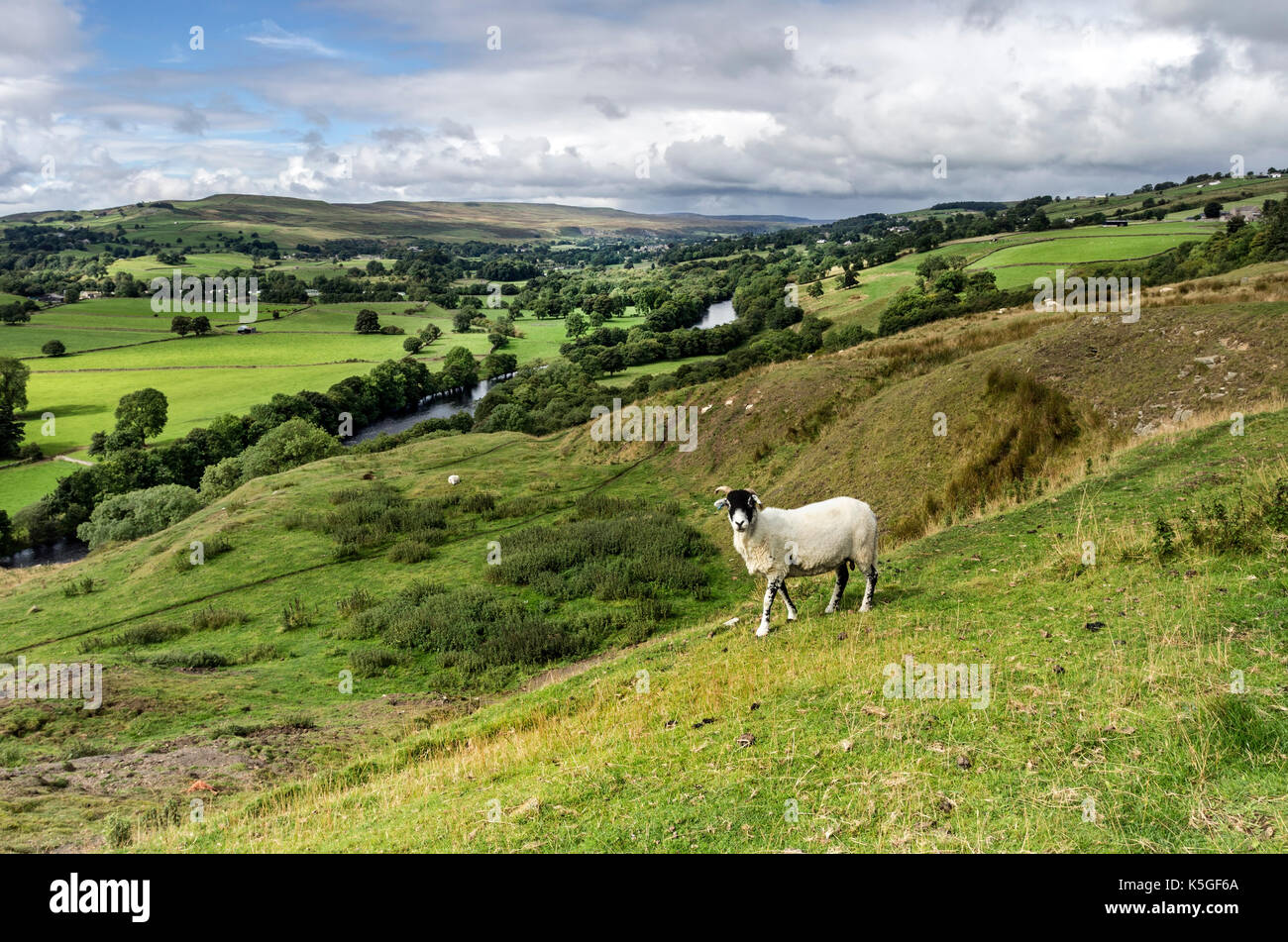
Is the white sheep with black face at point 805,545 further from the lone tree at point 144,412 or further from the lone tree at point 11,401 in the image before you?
Result: the lone tree at point 11,401

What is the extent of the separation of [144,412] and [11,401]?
21822mm

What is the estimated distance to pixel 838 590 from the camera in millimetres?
13227

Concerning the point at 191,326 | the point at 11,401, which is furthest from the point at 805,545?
the point at 191,326

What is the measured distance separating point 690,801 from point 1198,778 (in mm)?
4401

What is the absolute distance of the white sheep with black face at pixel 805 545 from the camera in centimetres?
1292

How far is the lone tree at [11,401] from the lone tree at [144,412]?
10760 millimetres

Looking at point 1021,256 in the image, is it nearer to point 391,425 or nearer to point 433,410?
point 433,410

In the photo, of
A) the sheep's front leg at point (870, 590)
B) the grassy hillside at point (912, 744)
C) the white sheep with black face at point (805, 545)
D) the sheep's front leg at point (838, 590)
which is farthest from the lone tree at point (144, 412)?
the sheep's front leg at point (870, 590)

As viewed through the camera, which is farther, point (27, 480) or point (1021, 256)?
point (1021, 256)

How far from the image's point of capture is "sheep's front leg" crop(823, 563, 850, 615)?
1313cm

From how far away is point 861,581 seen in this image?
49.9 ft

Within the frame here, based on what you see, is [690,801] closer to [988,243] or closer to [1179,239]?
[1179,239]

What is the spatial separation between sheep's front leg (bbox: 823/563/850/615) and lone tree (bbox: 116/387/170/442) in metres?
94.7

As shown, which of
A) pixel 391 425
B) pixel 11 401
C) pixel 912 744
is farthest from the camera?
pixel 391 425
